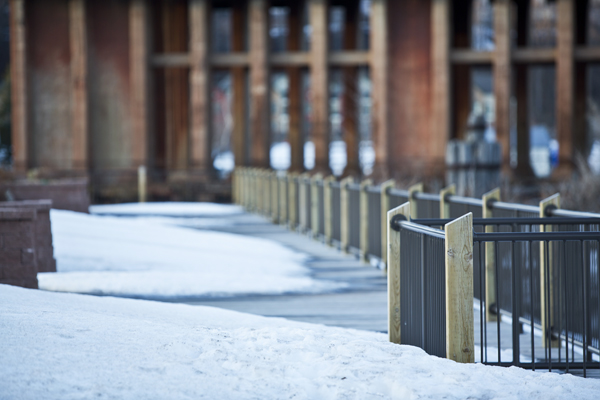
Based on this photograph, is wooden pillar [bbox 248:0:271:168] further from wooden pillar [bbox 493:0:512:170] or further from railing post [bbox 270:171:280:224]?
railing post [bbox 270:171:280:224]

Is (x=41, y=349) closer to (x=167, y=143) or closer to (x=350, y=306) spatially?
(x=350, y=306)

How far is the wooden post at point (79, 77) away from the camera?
30.2 metres

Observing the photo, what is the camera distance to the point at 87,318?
6.42 metres

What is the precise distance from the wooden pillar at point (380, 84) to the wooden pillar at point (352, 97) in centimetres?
130

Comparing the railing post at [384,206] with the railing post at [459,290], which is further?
the railing post at [384,206]

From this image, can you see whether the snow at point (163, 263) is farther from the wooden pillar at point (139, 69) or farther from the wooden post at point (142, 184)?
the wooden pillar at point (139, 69)

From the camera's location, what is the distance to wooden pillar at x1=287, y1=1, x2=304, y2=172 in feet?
108

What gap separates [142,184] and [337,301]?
2065 cm

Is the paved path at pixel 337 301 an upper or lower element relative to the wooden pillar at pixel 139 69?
lower

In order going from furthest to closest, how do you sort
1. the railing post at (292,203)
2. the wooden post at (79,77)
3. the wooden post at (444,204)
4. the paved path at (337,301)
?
the wooden post at (79,77), the railing post at (292,203), the wooden post at (444,204), the paved path at (337,301)

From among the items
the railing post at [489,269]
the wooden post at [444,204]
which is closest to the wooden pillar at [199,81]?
the wooden post at [444,204]

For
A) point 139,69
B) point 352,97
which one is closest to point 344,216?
point 139,69

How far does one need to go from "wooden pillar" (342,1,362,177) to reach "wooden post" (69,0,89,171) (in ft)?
27.4

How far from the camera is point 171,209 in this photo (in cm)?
2672
